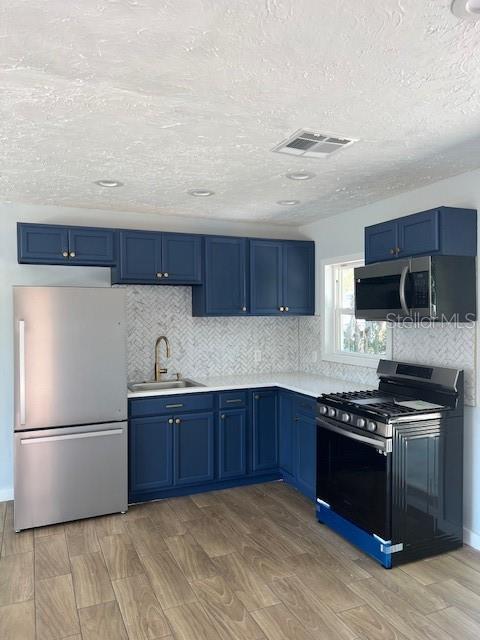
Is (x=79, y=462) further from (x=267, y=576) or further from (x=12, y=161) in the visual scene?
(x=12, y=161)

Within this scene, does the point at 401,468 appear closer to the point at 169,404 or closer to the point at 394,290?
the point at 394,290

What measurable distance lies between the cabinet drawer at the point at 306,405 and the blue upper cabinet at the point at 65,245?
1.90m

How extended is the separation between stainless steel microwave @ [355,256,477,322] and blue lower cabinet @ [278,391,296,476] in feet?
4.16

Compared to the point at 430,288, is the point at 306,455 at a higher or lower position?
lower

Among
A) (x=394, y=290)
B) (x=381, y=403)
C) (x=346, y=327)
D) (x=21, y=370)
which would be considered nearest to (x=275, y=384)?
(x=346, y=327)

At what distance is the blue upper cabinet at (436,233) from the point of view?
2.95 m

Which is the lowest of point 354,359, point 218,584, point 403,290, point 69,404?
point 218,584

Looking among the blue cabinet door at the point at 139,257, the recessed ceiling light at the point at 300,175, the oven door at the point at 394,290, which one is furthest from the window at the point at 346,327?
the blue cabinet door at the point at 139,257

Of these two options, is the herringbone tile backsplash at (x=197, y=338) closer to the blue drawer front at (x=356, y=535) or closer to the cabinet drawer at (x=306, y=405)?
the cabinet drawer at (x=306, y=405)

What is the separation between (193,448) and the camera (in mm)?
3980

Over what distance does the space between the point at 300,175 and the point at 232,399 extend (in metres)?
1.95

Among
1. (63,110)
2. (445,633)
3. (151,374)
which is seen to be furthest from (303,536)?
(63,110)

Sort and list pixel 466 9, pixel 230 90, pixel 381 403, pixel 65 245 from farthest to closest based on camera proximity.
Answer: pixel 65 245, pixel 381 403, pixel 230 90, pixel 466 9

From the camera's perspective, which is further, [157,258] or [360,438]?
[157,258]
